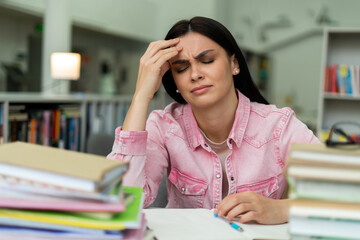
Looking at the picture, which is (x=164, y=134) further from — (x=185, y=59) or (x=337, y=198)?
(x=337, y=198)

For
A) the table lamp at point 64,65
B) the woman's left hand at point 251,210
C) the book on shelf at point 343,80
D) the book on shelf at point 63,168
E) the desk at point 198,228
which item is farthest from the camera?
the book on shelf at point 343,80

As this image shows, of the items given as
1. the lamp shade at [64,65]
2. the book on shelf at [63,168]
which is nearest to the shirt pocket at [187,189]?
the book on shelf at [63,168]

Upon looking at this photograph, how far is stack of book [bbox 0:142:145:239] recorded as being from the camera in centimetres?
68

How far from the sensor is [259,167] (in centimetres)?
142

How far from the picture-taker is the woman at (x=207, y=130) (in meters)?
1.39

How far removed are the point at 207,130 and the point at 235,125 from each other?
132 mm

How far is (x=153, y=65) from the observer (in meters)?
1.39

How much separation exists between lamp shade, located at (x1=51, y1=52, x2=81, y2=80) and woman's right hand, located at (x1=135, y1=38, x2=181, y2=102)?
6.78 feet

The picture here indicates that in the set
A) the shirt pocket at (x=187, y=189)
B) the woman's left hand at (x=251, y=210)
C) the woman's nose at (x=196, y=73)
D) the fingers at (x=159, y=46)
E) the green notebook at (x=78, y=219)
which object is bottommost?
the shirt pocket at (x=187, y=189)

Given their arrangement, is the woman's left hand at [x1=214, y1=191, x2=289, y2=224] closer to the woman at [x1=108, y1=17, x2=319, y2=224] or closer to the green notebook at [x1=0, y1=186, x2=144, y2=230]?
the woman at [x1=108, y1=17, x2=319, y2=224]

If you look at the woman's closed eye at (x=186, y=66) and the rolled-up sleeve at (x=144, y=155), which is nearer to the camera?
the rolled-up sleeve at (x=144, y=155)

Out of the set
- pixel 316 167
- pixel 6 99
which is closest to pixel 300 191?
pixel 316 167

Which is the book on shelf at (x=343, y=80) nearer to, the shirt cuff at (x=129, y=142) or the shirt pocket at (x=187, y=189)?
the shirt pocket at (x=187, y=189)

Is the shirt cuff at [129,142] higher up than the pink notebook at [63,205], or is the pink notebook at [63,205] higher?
the shirt cuff at [129,142]
